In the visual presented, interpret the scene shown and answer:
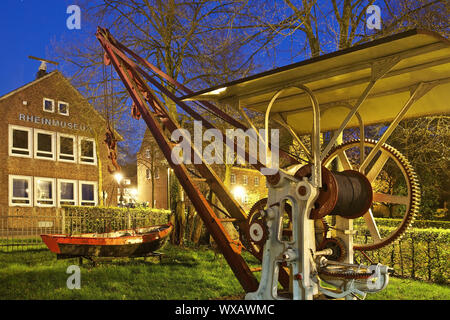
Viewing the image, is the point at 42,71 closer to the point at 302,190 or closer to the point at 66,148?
the point at 66,148

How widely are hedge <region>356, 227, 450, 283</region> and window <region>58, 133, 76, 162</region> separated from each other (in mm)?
20720

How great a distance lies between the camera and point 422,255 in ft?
31.2

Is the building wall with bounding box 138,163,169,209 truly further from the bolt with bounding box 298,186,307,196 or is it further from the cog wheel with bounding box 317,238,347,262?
the bolt with bounding box 298,186,307,196

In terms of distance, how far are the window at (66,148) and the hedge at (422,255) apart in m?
20.7

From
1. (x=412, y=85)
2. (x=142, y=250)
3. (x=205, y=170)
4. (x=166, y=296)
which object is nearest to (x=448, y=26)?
(x=412, y=85)

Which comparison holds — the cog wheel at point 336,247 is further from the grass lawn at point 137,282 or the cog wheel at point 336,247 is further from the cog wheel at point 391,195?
the grass lawn at point 137,282

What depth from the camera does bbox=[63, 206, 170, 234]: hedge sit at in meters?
15.6

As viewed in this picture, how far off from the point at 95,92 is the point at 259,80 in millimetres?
10877

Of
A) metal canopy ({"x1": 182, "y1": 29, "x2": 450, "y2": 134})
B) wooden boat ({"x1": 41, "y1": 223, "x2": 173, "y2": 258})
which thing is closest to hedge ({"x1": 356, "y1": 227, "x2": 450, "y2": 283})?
metal canopy ({"x1": 182, "y1": 29, "x2": 450, "y2": 134})

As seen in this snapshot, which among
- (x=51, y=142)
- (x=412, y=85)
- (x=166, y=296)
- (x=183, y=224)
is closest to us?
(x=412, y=85)

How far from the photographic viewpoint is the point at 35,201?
2395 centimetres

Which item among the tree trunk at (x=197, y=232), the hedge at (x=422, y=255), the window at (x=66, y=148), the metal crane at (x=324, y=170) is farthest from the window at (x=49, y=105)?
the hedge at (x=422, y=255)

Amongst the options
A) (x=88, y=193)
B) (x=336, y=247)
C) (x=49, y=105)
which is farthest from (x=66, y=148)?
(x=336, y=247)

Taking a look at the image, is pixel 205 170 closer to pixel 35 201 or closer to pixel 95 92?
pixel 95 92
